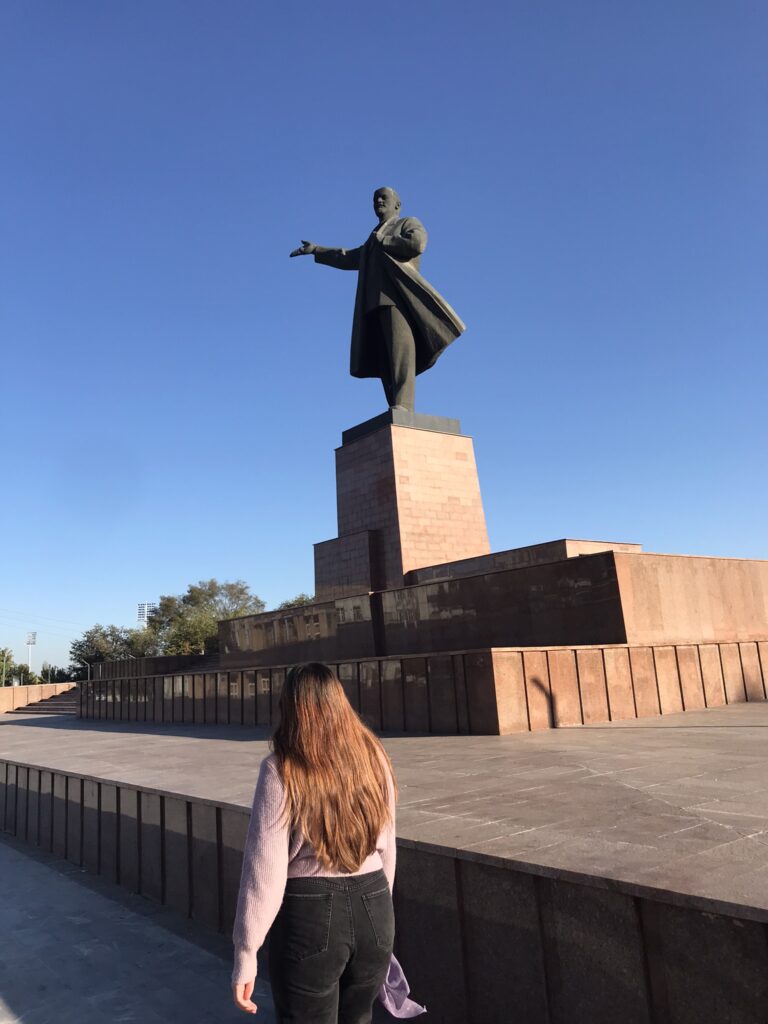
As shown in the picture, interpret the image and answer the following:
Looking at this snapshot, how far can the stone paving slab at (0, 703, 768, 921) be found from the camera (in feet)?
8.87

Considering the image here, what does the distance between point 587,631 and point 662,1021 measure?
7.62 m

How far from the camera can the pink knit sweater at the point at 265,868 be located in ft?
6.72

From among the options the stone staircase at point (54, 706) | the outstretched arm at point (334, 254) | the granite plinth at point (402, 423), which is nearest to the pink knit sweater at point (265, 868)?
the granite plinth at point (402, 423)

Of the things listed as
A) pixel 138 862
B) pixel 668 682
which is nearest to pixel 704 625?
pixel 668 682

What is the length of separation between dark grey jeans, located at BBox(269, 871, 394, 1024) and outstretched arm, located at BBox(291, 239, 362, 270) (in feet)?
54.4

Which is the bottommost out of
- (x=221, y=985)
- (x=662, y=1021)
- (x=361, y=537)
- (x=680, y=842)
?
(x=221, y=985)

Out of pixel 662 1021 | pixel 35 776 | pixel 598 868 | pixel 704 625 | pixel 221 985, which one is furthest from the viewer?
pixel 704 625

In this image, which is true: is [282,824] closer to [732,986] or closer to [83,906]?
[732,986]

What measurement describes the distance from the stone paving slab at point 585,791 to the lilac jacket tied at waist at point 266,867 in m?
1.10

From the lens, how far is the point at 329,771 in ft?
7.12

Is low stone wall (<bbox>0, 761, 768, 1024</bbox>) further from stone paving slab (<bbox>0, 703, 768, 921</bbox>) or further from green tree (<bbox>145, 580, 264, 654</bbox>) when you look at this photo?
green tree (<bbox>145, 580, 264, 654</bbox>)

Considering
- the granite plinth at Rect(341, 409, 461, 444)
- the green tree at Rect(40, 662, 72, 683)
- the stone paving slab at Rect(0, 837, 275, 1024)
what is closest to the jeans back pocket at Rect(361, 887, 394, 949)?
the stone paving slab at Rect(0, 837, 275, 1024)

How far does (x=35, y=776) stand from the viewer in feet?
24.7

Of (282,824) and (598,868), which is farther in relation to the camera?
(598,868)
